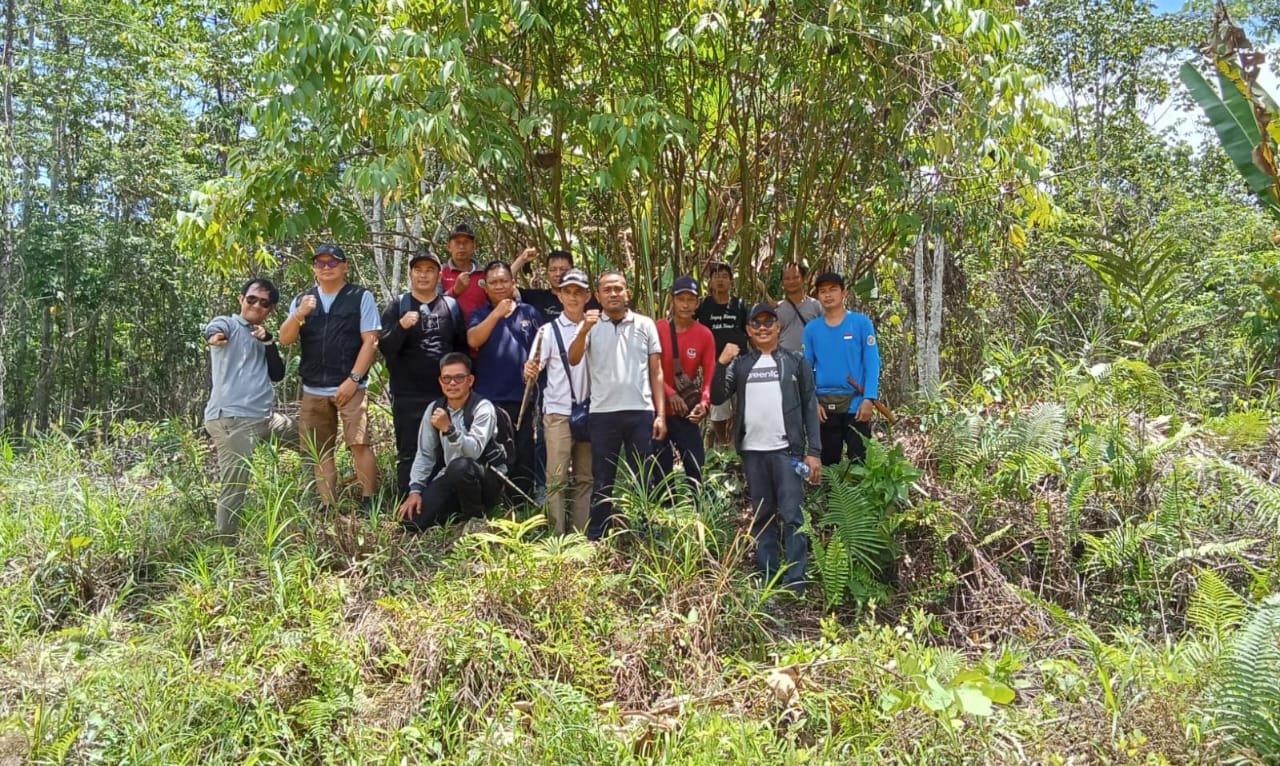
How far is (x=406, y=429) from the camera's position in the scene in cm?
535

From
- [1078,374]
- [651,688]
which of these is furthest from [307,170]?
[1078,374]

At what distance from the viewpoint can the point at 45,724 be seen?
11.4ft

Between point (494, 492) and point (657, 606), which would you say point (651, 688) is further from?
point (494, 492)

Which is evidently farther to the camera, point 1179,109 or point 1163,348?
point 1179,109

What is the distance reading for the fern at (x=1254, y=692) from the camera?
3074 mm

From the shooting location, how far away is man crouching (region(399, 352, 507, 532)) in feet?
16.3

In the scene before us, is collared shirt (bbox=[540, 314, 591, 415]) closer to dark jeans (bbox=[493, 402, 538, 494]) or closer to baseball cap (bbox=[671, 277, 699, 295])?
dark jeans (bbox=[493, 402, 538, 494])

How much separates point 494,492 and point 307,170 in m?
2.35

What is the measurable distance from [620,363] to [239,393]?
7.45 feet

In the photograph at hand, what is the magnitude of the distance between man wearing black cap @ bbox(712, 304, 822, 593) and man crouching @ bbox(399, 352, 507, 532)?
4.77 ft

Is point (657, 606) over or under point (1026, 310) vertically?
under

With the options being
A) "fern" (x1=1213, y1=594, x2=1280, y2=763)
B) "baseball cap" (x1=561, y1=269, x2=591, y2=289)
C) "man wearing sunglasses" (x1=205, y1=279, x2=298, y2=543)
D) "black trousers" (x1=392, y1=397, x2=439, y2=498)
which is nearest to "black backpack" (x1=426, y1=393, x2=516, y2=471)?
"black trousers" (x1=392, y1=397, x2=439, y2=498)

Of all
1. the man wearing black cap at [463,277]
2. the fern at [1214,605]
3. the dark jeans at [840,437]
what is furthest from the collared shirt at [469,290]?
the fern at [1214,605]

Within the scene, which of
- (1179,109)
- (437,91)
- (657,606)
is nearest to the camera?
(657,606)
